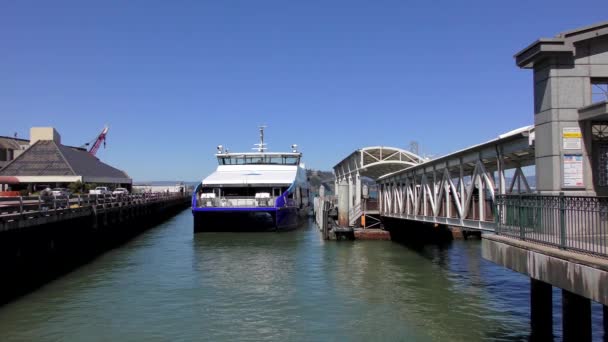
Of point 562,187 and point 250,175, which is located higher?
point 250,175

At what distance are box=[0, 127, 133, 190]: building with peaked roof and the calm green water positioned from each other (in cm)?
5135

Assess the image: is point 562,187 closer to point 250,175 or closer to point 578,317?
point 578,317

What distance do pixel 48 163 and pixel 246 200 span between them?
2033 inches

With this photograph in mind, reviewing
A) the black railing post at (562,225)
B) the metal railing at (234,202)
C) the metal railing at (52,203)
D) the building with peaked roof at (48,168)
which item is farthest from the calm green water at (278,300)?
the building with peaked roof at (48,168)

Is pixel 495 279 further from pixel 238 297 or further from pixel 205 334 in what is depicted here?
pixel 205 334

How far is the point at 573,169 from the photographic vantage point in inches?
462

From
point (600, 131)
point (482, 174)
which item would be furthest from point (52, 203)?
point (600, 131)

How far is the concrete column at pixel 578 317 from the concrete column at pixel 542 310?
5.02 ft

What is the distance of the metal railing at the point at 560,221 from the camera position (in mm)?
8914

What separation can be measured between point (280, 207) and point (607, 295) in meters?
30.7

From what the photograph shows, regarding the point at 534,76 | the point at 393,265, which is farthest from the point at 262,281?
the point at 534,76

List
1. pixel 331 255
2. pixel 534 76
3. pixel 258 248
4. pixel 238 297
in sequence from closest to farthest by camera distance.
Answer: pixel 534 76 < pixel 238 297 < pixel 331 255 < pixel 258 248

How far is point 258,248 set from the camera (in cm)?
3042

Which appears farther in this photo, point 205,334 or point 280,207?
point 280,207
